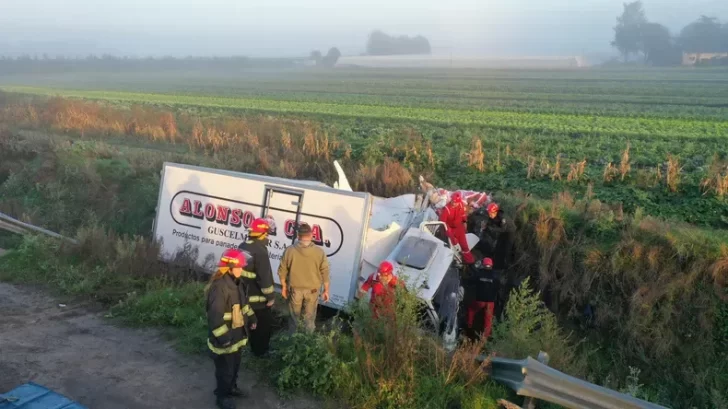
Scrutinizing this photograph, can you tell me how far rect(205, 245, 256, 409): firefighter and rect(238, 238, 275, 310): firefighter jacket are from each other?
28.9 inches

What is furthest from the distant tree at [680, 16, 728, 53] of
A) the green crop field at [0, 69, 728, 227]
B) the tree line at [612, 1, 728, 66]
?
the green crop field at [0, 69, 728, 227]

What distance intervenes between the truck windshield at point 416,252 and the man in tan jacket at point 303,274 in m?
1.90

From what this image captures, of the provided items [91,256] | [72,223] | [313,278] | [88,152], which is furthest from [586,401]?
[88,152]

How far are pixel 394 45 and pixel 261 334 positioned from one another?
554ft

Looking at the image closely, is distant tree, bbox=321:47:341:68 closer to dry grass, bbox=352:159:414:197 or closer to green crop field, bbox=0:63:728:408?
green crop field, bbox=0:63:728:408

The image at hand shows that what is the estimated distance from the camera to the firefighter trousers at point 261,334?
22.2 feet

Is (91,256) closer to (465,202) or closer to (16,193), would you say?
(465,202)

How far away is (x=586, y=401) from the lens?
205 inches

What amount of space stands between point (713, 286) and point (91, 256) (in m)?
9.52

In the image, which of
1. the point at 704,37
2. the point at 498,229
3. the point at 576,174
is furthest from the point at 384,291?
the point at 704,37

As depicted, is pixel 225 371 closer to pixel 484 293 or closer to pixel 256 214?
pixel 256 214

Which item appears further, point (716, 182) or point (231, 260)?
point (716, 182)

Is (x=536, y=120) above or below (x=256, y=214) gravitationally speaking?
above

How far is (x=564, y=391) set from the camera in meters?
5.26
